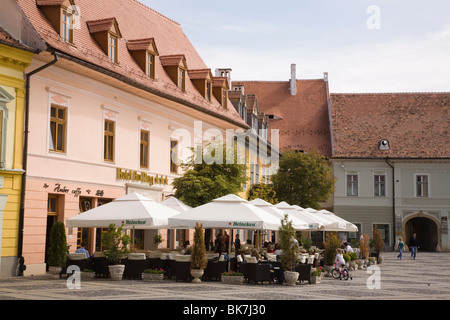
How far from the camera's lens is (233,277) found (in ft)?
64.5

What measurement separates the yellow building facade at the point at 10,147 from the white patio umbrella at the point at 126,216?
6.58 ft

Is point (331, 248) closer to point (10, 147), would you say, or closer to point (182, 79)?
point (10, 147)

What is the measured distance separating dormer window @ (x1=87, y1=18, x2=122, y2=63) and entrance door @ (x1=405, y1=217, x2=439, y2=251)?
35.8m

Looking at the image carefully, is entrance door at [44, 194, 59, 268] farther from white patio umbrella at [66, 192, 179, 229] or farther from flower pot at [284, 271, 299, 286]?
flower pot at [284, 271, 299, 286]

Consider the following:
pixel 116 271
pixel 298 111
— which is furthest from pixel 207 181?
pixel 298 111

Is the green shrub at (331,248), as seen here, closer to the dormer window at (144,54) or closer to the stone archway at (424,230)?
the dormer window at (144,54)

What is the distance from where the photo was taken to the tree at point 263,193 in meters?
41.1

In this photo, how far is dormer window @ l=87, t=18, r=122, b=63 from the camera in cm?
2533

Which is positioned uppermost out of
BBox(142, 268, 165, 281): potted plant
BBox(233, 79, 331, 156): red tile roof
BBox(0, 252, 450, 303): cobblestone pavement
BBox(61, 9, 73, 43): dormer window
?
BBox(233, 79, 331, 156): red tile roof

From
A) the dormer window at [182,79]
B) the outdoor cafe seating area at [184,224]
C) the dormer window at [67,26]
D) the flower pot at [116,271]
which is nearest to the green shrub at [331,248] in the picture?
the outdoor cafe seating area at [184,224]

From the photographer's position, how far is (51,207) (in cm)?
2239

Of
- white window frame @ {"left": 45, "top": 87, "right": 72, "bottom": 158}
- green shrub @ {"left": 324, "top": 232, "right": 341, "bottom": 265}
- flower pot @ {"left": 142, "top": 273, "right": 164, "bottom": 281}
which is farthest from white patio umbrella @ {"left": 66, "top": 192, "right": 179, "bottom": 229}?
green shrub @ {"left": 324, "top": 232, "right": 341, "bottom": 265}
